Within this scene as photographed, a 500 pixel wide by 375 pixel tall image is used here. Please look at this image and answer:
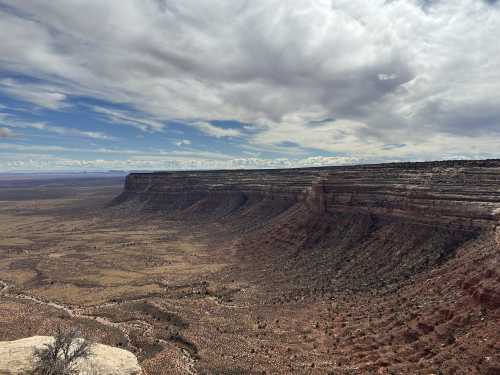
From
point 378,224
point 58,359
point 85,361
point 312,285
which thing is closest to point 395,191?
point 378,224

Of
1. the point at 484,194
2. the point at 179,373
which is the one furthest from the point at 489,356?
the point at 484,194

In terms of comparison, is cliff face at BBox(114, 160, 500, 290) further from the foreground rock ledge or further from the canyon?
the foreground rock ledge

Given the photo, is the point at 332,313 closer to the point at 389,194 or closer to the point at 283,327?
the point at 283,327

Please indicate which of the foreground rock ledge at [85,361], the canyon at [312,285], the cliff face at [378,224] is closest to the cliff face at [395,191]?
the cliff face at [378,224]

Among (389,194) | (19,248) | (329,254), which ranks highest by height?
(389,194)

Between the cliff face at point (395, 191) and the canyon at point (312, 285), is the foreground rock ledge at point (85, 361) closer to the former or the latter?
the canyon at point (312, 285)
